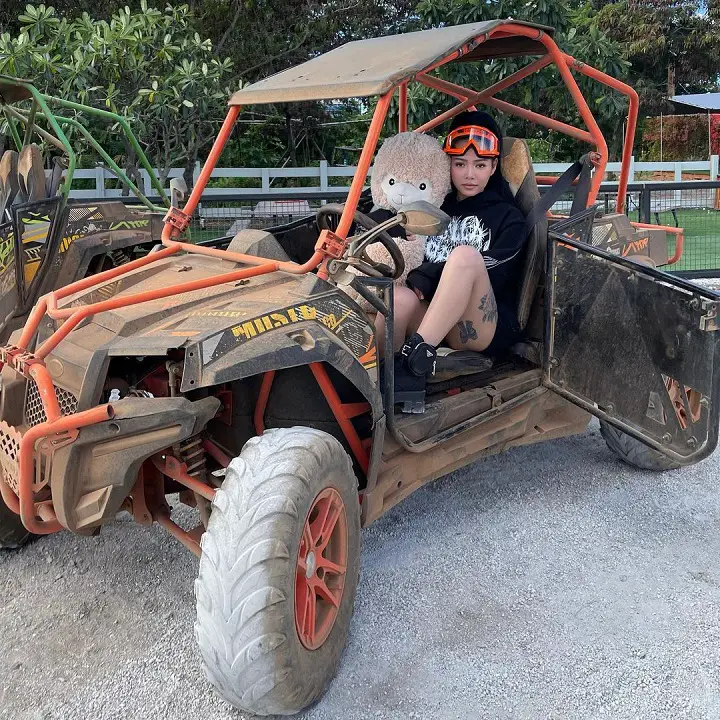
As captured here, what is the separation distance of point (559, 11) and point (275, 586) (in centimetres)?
890

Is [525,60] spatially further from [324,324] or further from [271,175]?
[324,324]

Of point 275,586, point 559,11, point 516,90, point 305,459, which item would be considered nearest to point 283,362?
point 305,459

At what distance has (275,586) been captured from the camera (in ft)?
7.65

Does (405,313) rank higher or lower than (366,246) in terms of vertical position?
lower

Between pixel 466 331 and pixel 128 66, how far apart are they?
7.62 m

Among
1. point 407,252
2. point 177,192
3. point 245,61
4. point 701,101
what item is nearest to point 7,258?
point 177,192

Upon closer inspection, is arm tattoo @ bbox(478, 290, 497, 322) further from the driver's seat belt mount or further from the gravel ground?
the gravel ground

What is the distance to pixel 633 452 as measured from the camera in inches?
173

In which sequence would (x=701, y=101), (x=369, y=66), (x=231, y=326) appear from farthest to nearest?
(x=701, y=101)
(x=369, y=66)
(x=231, y=326)

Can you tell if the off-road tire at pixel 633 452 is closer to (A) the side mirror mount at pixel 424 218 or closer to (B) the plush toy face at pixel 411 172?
(B) the plush toy face at pixel 411 172

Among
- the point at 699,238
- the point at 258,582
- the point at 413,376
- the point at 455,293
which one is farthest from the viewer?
the point at 699,238

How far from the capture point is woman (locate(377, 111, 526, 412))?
3.47m

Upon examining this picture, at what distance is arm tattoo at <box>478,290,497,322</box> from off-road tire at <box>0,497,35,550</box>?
2.14 m

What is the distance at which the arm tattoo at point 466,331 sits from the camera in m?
3.74
